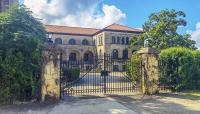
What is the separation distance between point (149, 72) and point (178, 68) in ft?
6.32

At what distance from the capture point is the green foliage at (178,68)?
41.9 ft

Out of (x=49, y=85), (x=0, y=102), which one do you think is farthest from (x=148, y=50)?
(x=0, y=102)

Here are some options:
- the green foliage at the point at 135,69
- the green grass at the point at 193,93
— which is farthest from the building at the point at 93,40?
the green grass at the point at 193,93

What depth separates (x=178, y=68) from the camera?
12.8m

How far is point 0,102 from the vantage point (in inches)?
360

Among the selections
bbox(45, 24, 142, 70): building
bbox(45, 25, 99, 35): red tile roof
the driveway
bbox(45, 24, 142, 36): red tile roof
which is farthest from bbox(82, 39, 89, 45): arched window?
the driveway

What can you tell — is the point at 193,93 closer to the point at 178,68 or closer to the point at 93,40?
the point at 178,68

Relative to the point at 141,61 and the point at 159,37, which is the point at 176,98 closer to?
the point at 141,61

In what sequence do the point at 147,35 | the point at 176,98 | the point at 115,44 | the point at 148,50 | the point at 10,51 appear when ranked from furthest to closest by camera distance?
the point at 115,44 → the point at 147,35 → the point at 148,50 → the point at 176,98 → the point at 10,51

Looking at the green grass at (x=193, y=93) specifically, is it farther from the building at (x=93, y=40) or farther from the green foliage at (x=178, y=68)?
the building at (x=93, y=40)

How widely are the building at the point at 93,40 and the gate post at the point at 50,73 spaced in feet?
114

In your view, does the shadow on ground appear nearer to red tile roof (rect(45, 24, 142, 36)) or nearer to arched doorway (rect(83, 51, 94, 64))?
arched doorway (rect(83, 51, 94, 64))

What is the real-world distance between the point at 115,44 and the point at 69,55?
9.58m

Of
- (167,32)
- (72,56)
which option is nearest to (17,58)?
(167,32)
